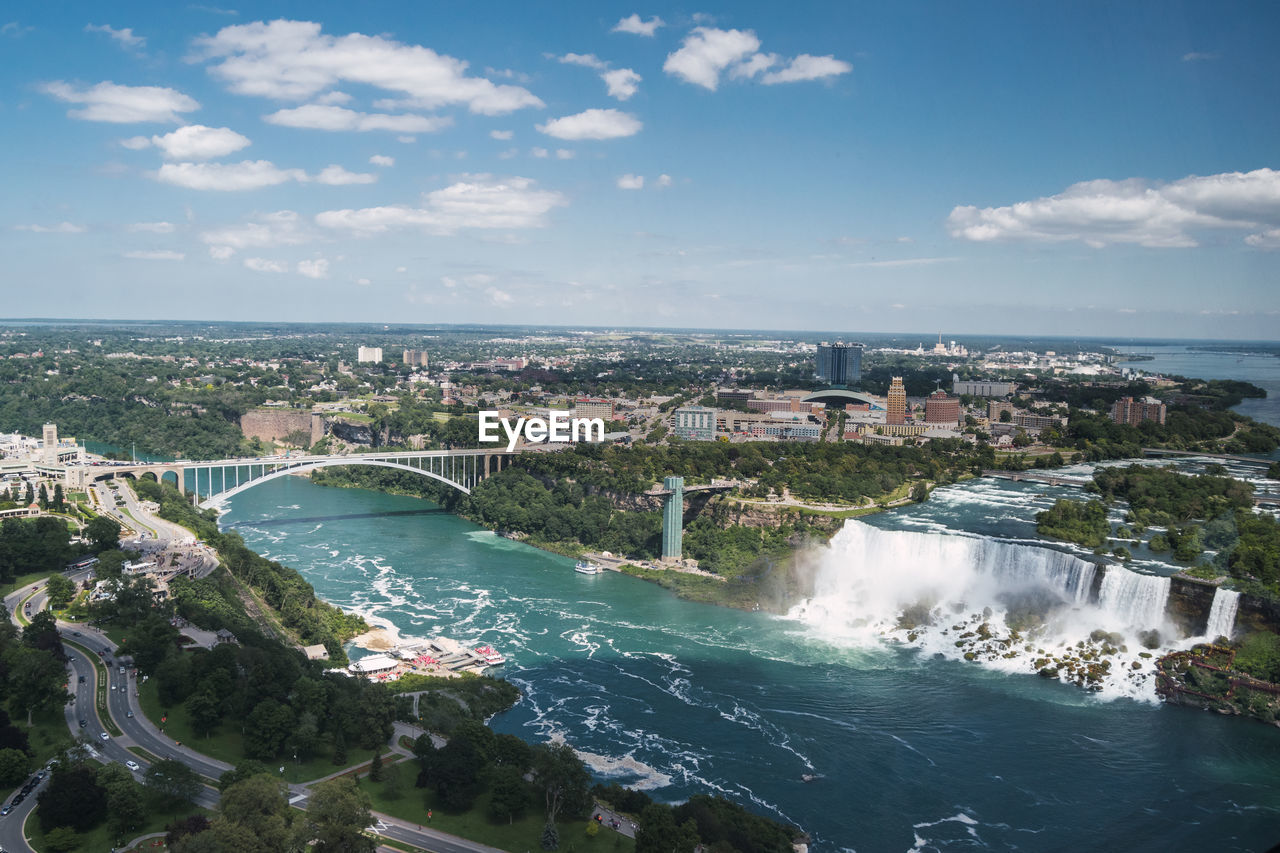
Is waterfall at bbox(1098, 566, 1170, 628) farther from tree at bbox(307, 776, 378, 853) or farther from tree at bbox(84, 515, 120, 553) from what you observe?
tree at bbox(84, 515, 120, 553)

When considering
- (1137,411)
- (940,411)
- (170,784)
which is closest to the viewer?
(170,784)

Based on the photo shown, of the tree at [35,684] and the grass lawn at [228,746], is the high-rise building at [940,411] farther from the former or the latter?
the tree at [35,684]

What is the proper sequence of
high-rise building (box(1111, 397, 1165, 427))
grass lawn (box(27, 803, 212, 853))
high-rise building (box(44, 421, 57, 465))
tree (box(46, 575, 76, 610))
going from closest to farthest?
grass lawn (box(27, 803, 212, 853)), tree (box(46, 575, 76, 610)), high-rise building (box(44, 421, 57, 465)), high-rise building (box(1111, 397, 1165, 427))

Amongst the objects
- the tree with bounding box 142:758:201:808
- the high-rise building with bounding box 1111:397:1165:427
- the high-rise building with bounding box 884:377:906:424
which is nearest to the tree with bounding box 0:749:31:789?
the tree with bounding box 142:758:201:808

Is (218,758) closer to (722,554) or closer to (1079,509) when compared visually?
(722,554)

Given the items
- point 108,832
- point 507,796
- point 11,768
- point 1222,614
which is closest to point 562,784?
point 507,796

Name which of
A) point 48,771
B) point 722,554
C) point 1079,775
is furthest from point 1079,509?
point 48,771

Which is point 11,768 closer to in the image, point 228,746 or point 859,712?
point 228,746
